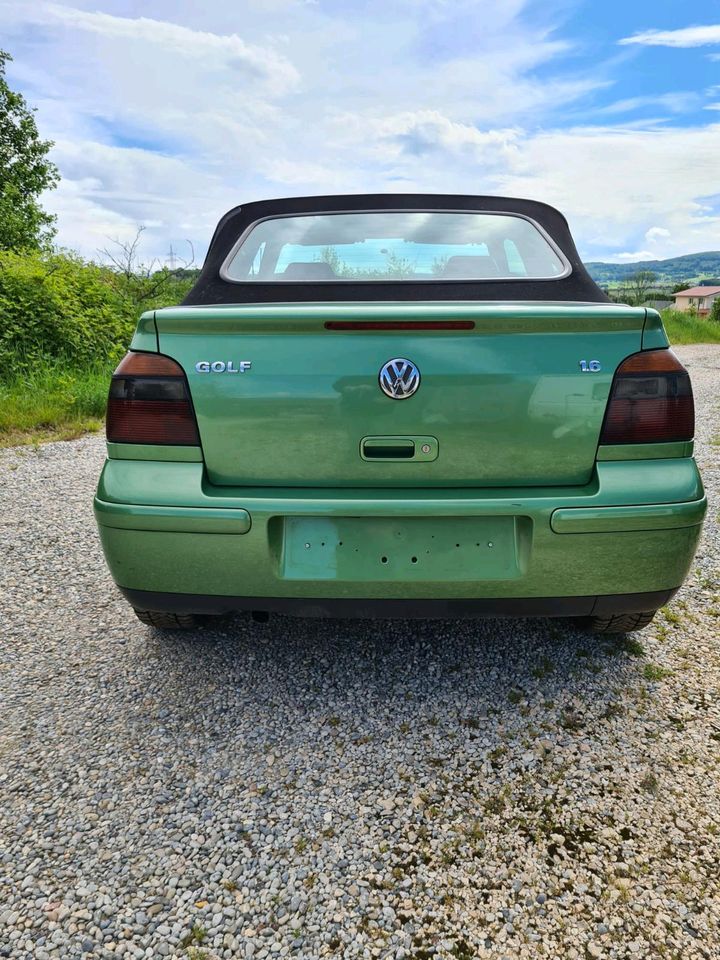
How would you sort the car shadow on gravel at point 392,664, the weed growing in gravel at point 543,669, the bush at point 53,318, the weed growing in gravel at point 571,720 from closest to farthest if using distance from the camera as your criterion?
the weed growing in gravel at point 571,720 < the car shadow on gravel at point 392,664 < the weed growing in gravel at point 543,669 < the bush at point 53,318

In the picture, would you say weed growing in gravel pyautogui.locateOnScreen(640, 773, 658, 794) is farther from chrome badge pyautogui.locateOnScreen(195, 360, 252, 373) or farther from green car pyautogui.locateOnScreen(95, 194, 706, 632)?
chrome badge pyautogui.locateOnScreen(195, 360, 252, 373)

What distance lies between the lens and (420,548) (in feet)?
5.90

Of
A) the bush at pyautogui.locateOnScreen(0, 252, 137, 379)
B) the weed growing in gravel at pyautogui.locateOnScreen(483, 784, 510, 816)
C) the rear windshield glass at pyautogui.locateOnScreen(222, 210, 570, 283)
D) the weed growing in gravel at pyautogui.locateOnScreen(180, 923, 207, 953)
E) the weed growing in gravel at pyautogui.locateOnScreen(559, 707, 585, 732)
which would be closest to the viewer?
the weed growing in gravel at pyautogui.locateOnScreen(180, 923, 207, 953)

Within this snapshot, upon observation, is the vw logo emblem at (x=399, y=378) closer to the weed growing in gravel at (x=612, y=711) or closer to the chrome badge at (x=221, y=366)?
the chrome badge at (x=221, y=366)

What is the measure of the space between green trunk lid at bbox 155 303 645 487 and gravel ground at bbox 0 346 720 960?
801 millimetres

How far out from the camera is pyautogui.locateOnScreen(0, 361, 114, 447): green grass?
244 inches

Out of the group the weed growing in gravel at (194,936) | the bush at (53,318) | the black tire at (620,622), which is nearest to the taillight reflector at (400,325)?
the black tire at (620,622)

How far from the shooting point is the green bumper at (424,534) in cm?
177

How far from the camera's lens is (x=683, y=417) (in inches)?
72.9

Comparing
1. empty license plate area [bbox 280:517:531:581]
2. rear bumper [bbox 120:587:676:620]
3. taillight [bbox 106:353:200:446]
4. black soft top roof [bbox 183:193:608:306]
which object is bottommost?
rear bumper [bbox 120:587:676:620]

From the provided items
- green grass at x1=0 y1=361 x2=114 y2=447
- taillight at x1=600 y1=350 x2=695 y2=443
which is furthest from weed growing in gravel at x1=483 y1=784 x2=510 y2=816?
green grass at x1=0 y1=361 x2=114 y2=447

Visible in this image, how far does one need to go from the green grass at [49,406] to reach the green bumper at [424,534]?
15.9 ft

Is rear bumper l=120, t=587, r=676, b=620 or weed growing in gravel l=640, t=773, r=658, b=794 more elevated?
rear bumper l=120, t=587, r=676, b=620

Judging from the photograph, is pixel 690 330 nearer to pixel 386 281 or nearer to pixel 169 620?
pixel 386 281
